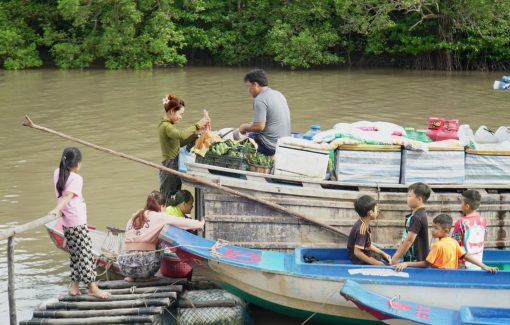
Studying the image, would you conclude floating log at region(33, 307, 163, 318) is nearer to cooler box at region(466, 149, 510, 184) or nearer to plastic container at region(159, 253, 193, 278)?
plastic container at region(159, 253, 193, 278)

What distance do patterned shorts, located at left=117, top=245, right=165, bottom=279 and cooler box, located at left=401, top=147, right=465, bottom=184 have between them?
231cm

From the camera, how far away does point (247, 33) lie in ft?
89.5

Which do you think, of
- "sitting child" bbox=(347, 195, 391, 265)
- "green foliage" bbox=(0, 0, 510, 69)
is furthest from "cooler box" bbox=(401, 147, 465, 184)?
"green foliage" bbox=(0, 0, 510, 69)

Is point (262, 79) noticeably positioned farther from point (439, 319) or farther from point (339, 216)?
point (439, 319)

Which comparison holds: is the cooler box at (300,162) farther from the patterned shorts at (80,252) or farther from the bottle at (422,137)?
the patterned shorts at (80,252)

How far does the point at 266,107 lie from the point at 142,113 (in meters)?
10.5

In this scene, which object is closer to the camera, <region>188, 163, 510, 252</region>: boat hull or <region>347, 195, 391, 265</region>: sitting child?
<region>347, 195, 391, 265</region>: sitting child

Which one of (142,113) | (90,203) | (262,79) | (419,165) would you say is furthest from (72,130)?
(419,165)

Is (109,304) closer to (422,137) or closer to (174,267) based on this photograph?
(174,267)

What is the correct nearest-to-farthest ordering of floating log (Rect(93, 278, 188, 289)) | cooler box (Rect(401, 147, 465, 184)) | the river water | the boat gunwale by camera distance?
the boat gunwale
floating log (Rect(93, 278, 188, 289))
cooler box (Rect(401, 147, 465, 184))
the river water

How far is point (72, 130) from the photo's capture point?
14422 mm

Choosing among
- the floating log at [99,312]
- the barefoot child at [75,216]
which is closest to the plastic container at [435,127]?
the floating log at [99,312]

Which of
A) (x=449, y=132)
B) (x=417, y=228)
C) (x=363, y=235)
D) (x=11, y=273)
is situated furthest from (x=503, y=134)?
(x=11, y=273)

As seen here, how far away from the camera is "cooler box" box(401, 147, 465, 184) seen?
588cm
